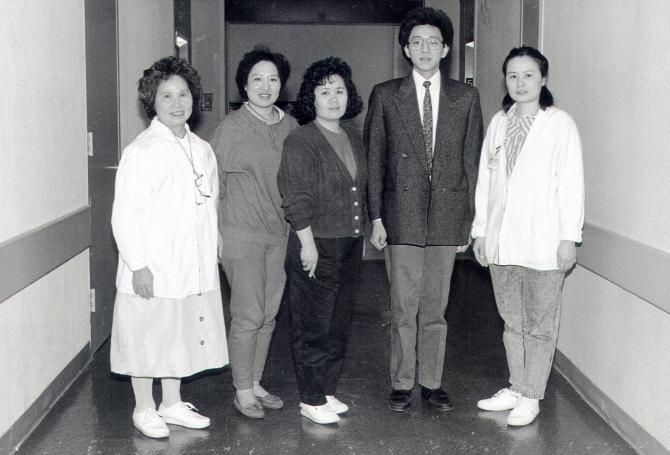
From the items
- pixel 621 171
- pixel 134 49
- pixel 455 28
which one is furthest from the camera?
pixel 455 28

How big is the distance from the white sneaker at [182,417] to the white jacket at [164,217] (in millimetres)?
536

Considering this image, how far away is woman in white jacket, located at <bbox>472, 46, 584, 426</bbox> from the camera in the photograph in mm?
3209

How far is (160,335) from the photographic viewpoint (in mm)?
3137

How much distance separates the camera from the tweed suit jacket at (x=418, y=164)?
340 cm

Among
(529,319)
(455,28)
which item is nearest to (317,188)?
(529,319)

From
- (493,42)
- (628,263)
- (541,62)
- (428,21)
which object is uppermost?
(493,42)

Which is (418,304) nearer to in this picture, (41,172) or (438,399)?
(438,399)

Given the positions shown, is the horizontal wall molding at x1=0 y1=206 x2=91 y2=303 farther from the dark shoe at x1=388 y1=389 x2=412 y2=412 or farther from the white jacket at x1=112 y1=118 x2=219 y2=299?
the dark shoe at x1=388 y1=389 x2=412 y2=412

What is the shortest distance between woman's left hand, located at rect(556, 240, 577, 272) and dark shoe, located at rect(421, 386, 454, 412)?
81 cm

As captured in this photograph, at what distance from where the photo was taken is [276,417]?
3436mm

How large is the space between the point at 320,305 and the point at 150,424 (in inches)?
33.0

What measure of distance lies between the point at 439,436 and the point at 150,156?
1.60 meters

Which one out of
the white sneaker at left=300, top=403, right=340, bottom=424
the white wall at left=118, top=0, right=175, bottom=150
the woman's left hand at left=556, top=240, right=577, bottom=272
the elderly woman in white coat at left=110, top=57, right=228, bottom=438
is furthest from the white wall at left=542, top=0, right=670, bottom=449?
the white wall at left=118, top=0, right=175, bottom=150

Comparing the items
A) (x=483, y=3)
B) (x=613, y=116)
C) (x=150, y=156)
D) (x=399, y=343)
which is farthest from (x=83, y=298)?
(x=483, y=3)
